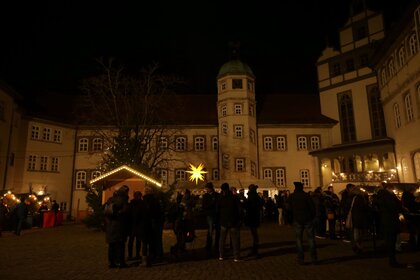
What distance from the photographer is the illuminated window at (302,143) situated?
125ft

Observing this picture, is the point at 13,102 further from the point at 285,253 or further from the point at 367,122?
the point at 367,122

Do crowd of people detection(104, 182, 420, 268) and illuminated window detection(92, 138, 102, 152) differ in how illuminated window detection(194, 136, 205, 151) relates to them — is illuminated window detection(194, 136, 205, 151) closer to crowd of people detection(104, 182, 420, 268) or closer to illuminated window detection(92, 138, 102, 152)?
illuminated window detection(92, 138, 102, 152)

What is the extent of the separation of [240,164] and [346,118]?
40.3 ft

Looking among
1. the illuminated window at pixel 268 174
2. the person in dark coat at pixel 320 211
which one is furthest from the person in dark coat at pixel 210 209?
the illuminated window at pixel 268 174

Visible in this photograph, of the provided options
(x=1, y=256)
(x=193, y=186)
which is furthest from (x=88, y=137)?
(x=1, y=256)

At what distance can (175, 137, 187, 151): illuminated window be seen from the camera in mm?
38219

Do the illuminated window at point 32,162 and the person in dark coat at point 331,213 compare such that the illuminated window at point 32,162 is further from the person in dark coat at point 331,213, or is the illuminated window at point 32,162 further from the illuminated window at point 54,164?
the person in dark coat at point 331,213

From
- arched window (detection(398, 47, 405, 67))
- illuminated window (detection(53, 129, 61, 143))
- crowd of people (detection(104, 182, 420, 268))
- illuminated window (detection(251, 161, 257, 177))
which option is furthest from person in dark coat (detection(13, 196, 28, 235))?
arched window (detection(398, 47, 405, 67))

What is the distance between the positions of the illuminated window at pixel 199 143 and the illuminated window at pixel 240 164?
4376mm

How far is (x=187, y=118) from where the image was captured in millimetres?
39250

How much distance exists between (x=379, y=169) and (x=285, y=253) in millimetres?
23710

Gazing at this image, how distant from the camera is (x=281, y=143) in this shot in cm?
3806

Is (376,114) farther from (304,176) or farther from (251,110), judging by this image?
(251,110)

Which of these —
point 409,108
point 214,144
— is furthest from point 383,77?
point 214,144
